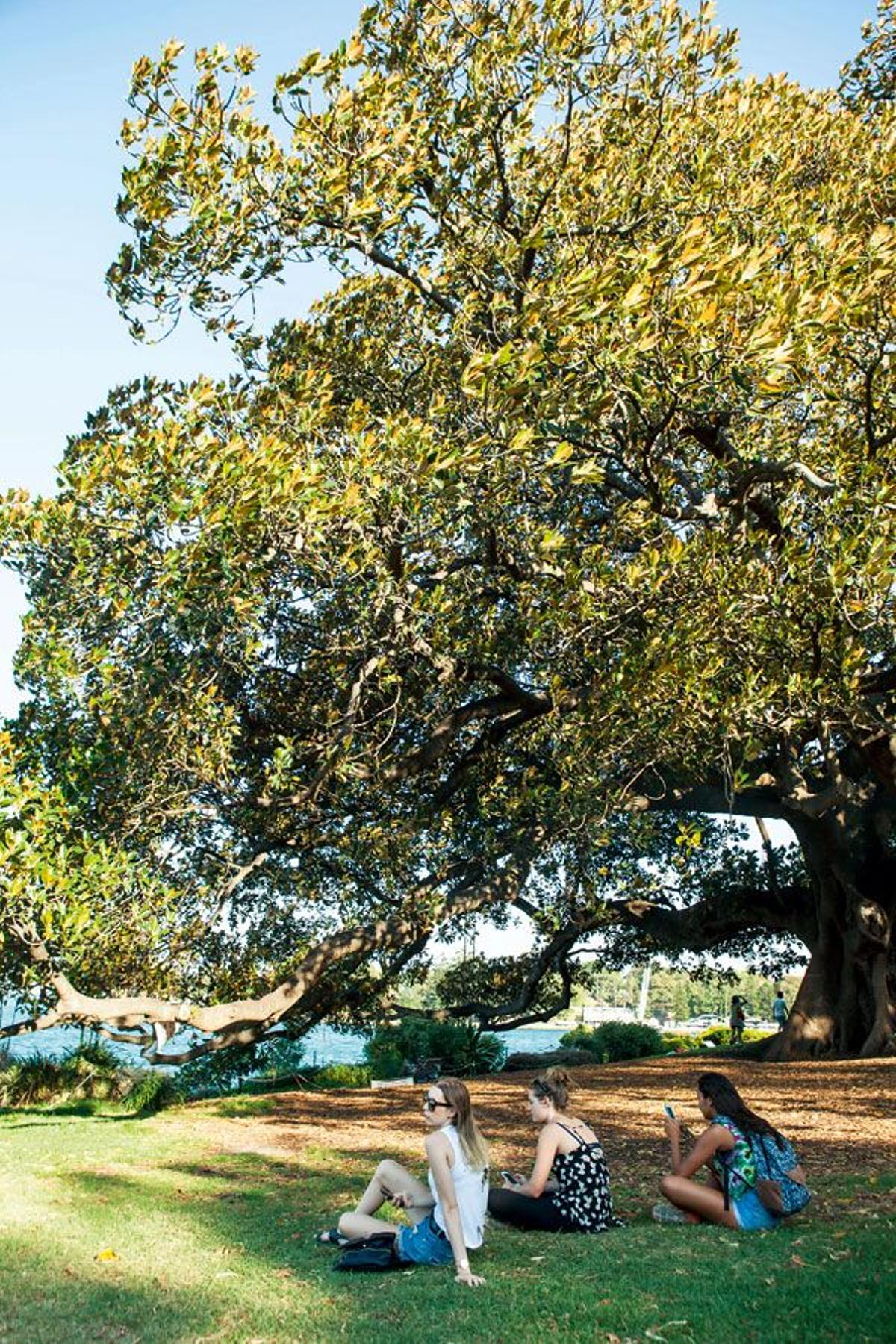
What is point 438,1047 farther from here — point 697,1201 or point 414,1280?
point 414,1280

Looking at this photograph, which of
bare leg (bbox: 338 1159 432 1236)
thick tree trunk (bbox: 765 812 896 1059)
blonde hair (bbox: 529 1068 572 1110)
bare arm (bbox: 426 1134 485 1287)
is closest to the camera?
bare arm (bbox: 426 1134 485 1287)

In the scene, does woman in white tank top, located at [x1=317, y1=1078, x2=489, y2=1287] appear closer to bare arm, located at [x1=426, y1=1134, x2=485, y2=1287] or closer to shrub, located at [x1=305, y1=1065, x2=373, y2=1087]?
bare arm, located at [x1=426, y1=1134, x2=485, y2=1287]

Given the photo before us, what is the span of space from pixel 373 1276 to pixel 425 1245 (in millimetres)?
334

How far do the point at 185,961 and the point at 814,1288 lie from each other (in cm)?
883

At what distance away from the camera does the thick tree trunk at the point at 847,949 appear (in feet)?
50.5

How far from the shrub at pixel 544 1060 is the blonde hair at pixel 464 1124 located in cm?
1392

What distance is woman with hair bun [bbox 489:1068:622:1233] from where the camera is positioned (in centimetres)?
642

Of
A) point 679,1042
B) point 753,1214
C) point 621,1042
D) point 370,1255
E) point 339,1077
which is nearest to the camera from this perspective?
point 370,1255

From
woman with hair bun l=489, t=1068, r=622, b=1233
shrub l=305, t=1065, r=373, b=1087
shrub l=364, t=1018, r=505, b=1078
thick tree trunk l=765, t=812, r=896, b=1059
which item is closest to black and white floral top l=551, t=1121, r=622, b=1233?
woman with hair bun l=489, t=1068, r=622, b=1233

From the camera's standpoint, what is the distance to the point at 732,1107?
644 centimetres

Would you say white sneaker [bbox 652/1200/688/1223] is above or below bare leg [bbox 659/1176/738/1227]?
below

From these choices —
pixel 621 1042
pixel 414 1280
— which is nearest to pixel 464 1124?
pixel 414 1280

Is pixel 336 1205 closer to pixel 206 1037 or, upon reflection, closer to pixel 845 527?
pixel 206 1037

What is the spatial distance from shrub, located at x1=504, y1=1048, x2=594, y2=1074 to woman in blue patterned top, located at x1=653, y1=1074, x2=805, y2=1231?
13.2 meters
